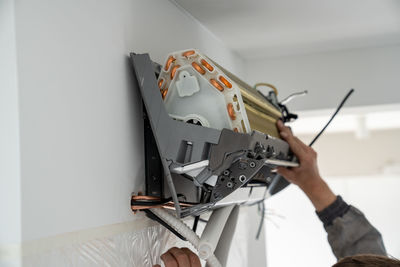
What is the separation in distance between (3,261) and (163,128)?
425 millimetres

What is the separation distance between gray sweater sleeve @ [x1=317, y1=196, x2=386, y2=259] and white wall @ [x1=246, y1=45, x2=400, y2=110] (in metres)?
0.68

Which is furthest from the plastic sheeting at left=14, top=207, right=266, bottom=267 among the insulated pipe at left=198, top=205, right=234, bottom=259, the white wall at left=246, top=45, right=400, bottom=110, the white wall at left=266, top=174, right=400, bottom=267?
the white wall at left=266, top=174, right=400, bottom=267

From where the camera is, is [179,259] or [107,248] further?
[179,259]

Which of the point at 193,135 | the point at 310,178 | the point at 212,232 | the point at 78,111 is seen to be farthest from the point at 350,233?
the point at 78,111

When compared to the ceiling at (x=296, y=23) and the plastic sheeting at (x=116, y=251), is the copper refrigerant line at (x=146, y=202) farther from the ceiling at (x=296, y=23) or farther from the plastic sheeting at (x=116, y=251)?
the ceiling at (x=296, y=23)

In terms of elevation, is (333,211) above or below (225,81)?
below

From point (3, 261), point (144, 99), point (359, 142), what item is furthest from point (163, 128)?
point (359, 142)

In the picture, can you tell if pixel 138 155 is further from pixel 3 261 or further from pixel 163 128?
pixel 3 261

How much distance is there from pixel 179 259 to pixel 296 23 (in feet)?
3.46

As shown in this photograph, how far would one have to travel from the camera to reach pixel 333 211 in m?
1.71

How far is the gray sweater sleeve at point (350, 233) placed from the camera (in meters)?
1.67

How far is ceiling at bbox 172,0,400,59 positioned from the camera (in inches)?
63.6

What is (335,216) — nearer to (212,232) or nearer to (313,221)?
(212,232)

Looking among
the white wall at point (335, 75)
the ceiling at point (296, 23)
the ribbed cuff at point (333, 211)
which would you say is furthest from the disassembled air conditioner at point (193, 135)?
the white wall at point (335, 75)
